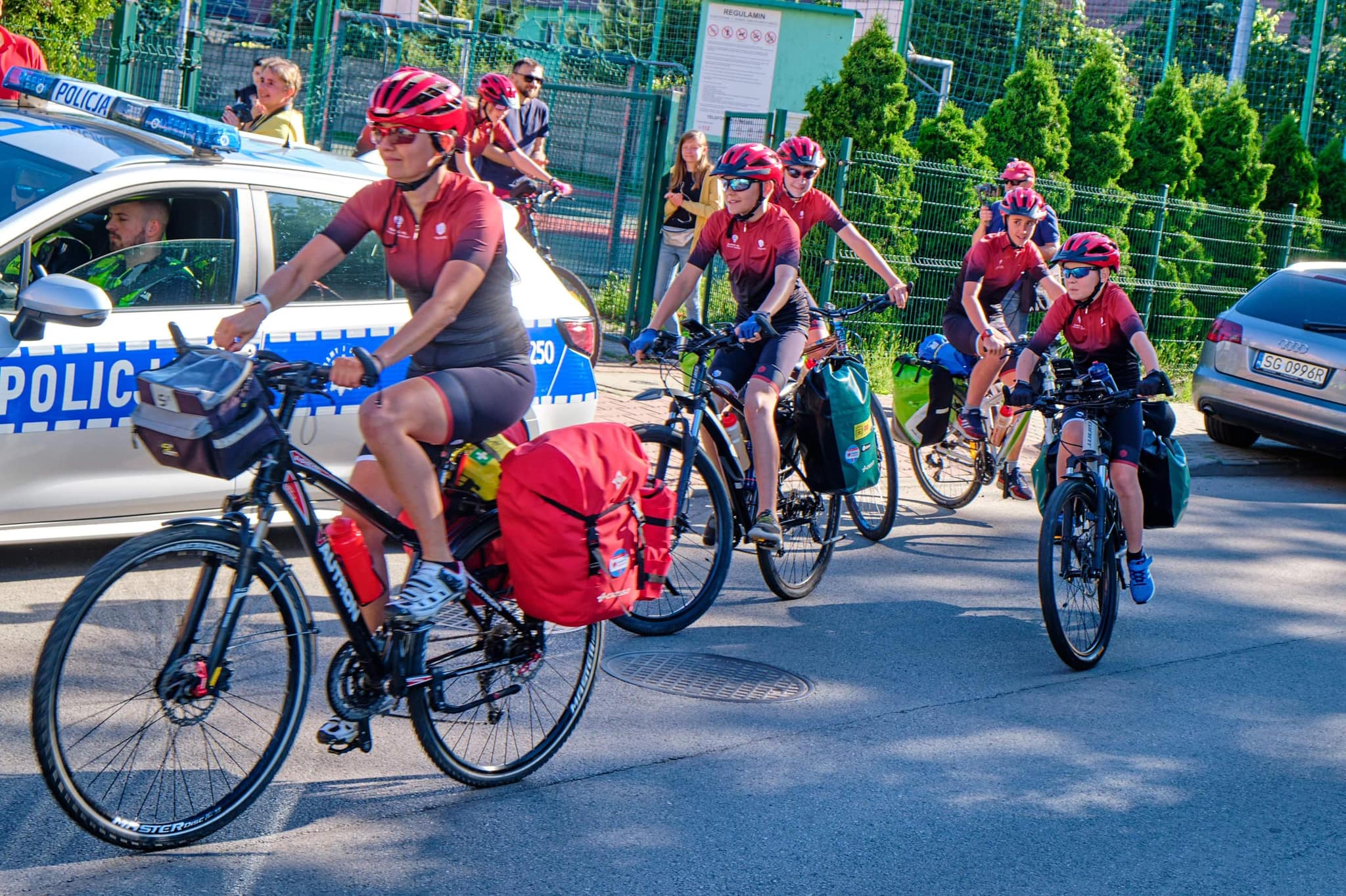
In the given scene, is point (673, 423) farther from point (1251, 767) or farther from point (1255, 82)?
point (1255, 82)

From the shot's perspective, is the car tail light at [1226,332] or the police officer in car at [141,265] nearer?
the police officer in car at [141,265]

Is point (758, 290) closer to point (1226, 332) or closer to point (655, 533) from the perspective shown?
point (655, 533)

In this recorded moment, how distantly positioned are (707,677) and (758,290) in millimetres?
1996

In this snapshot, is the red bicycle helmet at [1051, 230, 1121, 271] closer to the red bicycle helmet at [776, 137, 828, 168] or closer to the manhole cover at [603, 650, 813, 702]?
the red bicycle helmet at [776, 137, 828, 168]

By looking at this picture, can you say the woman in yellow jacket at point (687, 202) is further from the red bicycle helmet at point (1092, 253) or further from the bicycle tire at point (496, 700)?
the bicycle tire at point (496, 700)

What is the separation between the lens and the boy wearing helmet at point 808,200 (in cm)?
831

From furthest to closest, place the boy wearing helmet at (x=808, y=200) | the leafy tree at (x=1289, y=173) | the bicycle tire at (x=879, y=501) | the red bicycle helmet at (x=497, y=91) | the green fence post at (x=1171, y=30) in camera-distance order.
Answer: the green fence post at (x=1171, y=30) → the leafy tree at (x=1289, y=173) → the red bicycle helmet at (x=497, y=91) → the boy wearing helmet at (x=808, y=200) → the bicycle tire at (x=879, y=501)

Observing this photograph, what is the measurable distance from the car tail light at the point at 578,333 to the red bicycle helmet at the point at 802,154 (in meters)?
2.03

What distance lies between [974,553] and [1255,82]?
2432 cm

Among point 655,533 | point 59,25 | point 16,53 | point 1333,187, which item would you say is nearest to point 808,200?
point 655,533

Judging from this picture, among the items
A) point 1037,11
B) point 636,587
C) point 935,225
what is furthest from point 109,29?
point 1037,11

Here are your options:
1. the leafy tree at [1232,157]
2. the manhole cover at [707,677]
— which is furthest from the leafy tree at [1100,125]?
the manhole cover at [707,677]

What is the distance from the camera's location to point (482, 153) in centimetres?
1143

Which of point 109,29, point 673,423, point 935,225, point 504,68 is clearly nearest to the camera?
point 673,423
